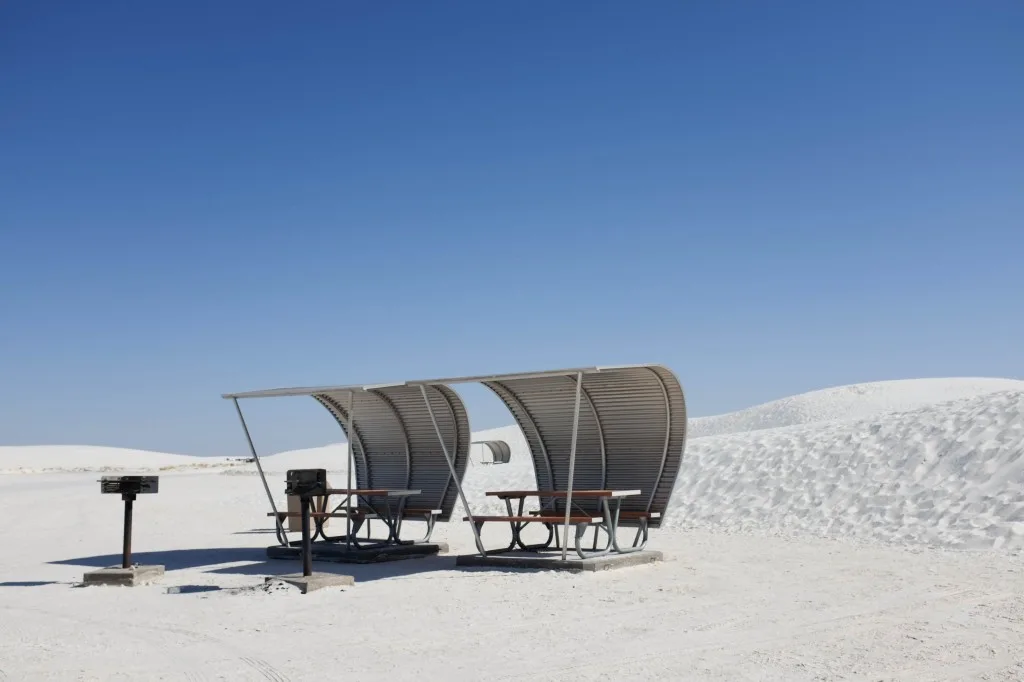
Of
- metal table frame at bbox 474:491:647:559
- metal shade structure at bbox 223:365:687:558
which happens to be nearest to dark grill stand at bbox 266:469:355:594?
metal shade structure at bbox 223:365:687:558

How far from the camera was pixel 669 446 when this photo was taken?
1308 cm

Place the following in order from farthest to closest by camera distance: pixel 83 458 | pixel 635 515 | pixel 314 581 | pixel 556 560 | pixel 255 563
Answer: pixel 83 458
pixel 255 563
pixel 635 515
pixel 556 560
pixel 314 581

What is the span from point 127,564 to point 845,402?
159 feet

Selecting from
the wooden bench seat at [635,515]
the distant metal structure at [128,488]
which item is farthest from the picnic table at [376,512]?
the wooden bench seat at [635,515]

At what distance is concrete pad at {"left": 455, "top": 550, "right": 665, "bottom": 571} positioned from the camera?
1146 centimetres

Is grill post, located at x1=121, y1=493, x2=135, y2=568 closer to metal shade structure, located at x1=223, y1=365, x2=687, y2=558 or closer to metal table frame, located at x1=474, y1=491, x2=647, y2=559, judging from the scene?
metal shade structure, located at x1=223, y1=365, x2=687, y2=558

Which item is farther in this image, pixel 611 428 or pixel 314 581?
pixel 611 428

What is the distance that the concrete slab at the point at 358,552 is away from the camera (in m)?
13.0

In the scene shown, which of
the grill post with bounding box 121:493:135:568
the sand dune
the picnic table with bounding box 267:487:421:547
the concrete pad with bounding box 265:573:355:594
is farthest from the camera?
the sand dune

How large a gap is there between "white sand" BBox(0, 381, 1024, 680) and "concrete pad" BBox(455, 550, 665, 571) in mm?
286

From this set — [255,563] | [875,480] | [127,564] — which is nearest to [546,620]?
[127,564]

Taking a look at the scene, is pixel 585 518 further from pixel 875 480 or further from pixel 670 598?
pixel 875 480

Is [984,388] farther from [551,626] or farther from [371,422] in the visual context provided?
[551,626]

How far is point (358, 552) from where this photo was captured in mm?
13203
